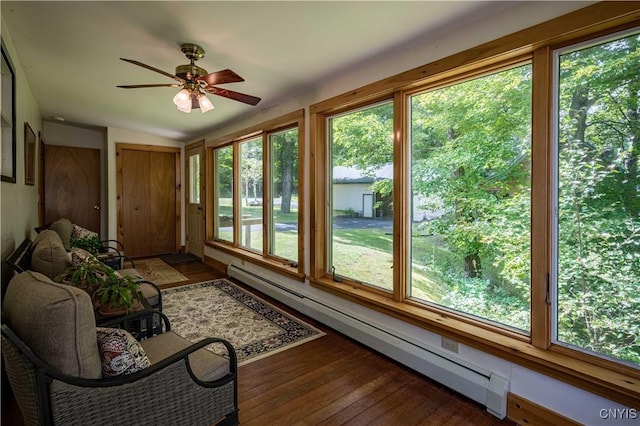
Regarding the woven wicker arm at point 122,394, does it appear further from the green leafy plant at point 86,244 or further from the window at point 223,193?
the window at point 223,193

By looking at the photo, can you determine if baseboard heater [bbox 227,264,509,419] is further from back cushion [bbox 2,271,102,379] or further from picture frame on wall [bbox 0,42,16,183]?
picture frame on wall [bbox 0,42,16,183]

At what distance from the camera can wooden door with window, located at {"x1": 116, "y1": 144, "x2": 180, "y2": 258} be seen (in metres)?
5.87

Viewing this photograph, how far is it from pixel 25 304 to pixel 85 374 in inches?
13.6

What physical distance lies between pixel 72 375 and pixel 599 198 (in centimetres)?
242

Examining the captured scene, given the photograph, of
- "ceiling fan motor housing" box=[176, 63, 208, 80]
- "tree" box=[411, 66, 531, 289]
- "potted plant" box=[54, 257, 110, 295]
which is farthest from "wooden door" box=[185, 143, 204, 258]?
"tree" box=[411, 66, 531, 289]

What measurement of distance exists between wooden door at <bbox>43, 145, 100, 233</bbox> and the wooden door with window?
58cm

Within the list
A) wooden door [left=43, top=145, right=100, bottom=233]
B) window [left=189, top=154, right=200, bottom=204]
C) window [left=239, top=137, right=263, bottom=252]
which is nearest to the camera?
window [left=239, top=137, right=263, bottom=252]

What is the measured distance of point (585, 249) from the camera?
1.64 meters

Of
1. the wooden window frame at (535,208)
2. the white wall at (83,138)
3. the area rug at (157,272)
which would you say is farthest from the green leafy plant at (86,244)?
the wooden window frame at (535,208)

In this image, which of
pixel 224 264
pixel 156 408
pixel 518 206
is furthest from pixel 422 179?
pixel 224 264

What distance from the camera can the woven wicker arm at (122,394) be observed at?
1068mm

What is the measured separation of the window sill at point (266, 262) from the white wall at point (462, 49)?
0.34m

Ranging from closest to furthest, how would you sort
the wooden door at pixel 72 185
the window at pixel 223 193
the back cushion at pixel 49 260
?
1. the back cushion at pixel 49 260
2. the window at pixel 223 193
3. the wooden door at pixel 72 185

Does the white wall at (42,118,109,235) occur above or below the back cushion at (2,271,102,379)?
above
